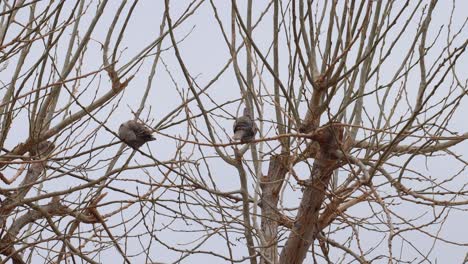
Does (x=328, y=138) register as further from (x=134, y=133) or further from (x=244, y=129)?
(x=134, y=133)

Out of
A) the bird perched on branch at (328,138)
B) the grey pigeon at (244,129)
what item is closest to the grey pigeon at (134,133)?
the grey pigeon at (244,129)

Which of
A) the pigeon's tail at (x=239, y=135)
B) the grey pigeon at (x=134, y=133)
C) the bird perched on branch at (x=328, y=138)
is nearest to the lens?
the bird perched on branch at (x=328, y=138)

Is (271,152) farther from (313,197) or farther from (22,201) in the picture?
(22,201)

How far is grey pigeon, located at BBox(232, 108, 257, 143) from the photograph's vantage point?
308 cm

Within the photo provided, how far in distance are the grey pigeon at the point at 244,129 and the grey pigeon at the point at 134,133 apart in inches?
20.0

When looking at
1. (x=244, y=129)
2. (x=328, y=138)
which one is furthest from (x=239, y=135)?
(x=328, y=138)

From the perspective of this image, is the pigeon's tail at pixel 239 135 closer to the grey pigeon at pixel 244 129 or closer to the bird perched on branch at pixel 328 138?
the grey pigeon at pixel 244 129

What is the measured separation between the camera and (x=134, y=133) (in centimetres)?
327

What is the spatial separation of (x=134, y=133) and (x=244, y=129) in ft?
2.04

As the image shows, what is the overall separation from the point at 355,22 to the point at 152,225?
1935mm

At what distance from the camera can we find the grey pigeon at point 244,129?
10.1ft

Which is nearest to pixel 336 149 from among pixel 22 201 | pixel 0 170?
pixel 22 201

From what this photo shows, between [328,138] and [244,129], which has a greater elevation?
[244,129]

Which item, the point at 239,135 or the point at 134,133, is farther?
the point at 134,133
